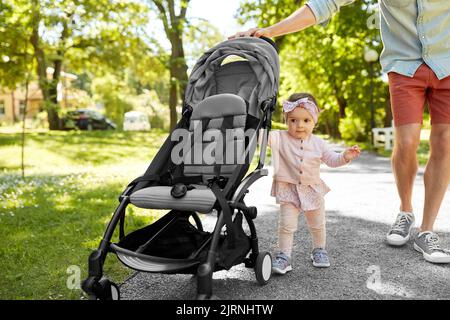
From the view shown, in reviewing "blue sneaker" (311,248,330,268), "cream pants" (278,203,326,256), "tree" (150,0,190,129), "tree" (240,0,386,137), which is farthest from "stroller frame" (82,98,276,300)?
"tree" (240,0,386,137)

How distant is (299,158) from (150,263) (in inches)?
49.6

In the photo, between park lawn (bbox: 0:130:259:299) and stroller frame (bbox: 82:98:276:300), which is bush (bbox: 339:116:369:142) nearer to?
park lawn (bbox: 0:130:259:299)

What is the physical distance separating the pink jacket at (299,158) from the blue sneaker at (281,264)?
1.64 ft

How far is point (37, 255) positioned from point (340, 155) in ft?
7.84

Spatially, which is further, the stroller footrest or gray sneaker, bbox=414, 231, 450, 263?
gray sneaker, bbox=414, 231, 450, 263

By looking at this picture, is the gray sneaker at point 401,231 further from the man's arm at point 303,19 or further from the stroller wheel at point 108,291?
the stroller wheel at point 108,291

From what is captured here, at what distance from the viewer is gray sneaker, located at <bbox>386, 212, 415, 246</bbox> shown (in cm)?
364

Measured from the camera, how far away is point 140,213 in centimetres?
514

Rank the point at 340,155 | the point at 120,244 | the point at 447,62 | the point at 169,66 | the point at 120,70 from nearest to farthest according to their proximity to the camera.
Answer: the point at 120,244, the point at 340,155, the point at 447,62, the point at 169,66, the point at 120,70

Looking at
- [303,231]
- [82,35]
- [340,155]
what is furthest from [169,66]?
[340,155]

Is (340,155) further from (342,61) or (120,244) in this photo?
(342,61)

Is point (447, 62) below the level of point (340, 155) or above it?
above

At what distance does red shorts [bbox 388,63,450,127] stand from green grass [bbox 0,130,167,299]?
2.27m

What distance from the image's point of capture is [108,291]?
8.45 ft
